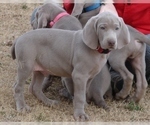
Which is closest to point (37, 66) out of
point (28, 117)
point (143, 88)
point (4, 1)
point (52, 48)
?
point (52, 48)

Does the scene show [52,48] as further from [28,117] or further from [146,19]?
[146,19]

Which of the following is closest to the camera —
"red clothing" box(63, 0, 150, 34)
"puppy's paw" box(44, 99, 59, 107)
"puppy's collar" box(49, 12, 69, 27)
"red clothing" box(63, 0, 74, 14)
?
"puppy's paw" box(44, 99, 59, 107)

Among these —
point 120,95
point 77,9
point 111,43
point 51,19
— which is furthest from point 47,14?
point 111,43

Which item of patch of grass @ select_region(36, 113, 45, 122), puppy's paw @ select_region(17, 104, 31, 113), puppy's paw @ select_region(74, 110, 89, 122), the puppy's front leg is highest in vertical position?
the puppy's front leg

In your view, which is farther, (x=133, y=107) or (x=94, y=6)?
(x=94, y=6)

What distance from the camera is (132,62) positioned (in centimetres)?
412

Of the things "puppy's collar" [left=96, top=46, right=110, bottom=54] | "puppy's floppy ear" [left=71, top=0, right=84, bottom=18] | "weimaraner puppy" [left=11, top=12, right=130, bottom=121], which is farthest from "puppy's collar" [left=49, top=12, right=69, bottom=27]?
"puppy's collar" [left=96, top=46, right=110, bottom=54]

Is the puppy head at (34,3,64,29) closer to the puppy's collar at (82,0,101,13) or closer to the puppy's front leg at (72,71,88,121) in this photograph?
the puppy's collar at (82,0,101,13)

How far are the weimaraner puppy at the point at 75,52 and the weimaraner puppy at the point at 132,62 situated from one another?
13.8 inches

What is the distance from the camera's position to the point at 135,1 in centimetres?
472

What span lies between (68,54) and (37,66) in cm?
34

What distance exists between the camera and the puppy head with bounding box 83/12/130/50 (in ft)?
11.1

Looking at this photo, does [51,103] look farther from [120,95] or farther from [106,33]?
[106,33]

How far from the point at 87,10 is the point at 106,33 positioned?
5.08 feet
